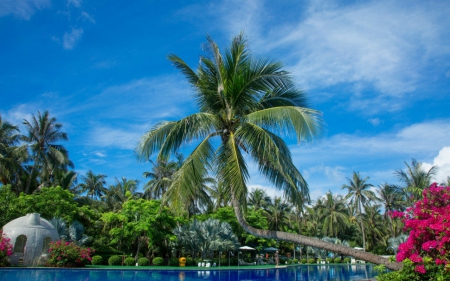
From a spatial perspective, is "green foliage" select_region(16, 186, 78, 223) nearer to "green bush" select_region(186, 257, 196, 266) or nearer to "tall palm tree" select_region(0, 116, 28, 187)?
"tall palm tree" select_region(0, 116, 28, 187)

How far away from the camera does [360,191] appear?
41250 millimetres

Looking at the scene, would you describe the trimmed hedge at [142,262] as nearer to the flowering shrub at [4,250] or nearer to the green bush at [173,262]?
the green bush at [173,262]

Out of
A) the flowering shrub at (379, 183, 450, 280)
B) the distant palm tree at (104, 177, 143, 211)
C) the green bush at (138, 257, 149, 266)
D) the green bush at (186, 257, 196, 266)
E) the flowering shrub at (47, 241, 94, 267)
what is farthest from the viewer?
the distant palm tree at (104, 177, 143, 211)

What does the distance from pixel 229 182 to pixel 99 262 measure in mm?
20829

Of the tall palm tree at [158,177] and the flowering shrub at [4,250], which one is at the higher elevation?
the tall palm tree at [158,177]

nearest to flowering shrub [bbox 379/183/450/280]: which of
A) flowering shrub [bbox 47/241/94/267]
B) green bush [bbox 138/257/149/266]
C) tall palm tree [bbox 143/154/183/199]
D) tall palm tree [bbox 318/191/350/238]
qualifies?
flowering shrub [bbox 47/241/94/267]

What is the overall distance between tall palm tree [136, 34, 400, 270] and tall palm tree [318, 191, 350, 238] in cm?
4169

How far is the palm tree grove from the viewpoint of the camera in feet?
23.7

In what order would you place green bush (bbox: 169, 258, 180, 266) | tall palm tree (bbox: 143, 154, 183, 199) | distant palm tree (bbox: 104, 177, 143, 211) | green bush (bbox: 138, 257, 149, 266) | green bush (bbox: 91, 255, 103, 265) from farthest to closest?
distant palm tree (bbox: 104, 177, 143, 211)
tall palm tree (bbox: 143, 154, 183, 199)
green bush (bbox: 169, 258, 180, 266)
green bush (bbox: 138, 257, 149, 266)
green bush (bbox: 91, 255, 103, 265)

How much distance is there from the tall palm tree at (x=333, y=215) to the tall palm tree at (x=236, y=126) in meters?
41.7

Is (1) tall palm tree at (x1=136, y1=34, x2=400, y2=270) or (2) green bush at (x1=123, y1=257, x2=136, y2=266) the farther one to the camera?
(2) green bush at (x1=123, y1=257, x2=136, y2=266)

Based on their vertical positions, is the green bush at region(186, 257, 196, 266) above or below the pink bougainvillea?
below

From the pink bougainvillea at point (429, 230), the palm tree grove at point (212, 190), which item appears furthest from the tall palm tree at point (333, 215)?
the pink bougainvillea at point (429, 230)

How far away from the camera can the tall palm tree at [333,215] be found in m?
46.0
